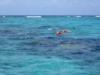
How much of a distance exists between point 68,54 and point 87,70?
207 cm

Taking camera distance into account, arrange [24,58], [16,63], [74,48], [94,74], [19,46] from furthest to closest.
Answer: [19,46]
[74,48]
[24,58]
[16,63]
[94,74]

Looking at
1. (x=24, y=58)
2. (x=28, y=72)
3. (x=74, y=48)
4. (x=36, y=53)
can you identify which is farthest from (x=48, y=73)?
(x=74, y=48)

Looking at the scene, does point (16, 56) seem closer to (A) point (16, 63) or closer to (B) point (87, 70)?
(A) point (16, 63)

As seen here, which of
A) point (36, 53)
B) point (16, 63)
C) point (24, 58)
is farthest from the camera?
point (36, 53)

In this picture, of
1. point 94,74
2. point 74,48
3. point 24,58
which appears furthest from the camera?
point 74,48

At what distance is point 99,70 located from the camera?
27.8 ft

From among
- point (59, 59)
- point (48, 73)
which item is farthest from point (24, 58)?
point (48, 73)

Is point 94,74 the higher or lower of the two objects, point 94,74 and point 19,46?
the lower

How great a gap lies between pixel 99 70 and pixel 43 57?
7.41ft

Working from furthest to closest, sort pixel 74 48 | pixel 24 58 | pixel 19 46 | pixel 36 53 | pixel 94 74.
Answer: pixel 19 46, pixel 74 48, pixel 36 53, pixel 24 58, pixel 94 74

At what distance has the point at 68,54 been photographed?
34.5ft

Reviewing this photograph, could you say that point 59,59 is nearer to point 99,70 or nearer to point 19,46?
point 99,70

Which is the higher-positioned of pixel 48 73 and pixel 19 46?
pixel 19 46

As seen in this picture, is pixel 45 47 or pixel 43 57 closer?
pixel 43 57
